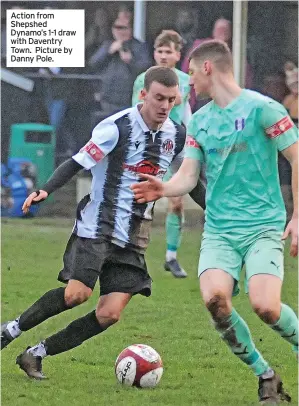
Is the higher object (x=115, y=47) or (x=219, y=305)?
(x=115, y=47)

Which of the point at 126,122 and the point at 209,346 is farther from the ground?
the point at 126,122

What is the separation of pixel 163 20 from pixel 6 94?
261cm

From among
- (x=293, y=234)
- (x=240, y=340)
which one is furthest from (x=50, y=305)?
(x=293, y=234)

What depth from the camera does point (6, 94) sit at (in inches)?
666

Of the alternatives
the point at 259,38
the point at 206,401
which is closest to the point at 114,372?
the point at 206,401

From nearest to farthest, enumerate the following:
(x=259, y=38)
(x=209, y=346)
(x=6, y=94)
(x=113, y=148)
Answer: (x=113, y=148)
(x=209, y=346)
(x=259, y=38)
(x=6, y=94)

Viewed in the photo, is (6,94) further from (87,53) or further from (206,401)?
(206,401)

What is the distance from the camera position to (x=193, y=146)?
6359 millimetres

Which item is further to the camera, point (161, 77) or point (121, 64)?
point (121, 64)

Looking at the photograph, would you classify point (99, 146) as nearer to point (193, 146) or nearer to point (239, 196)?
point (193, 146)

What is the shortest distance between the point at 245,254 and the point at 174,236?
521 cm

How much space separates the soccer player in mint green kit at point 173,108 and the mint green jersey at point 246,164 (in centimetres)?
460

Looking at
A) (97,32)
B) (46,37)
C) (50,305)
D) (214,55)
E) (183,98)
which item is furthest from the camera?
(97,32)

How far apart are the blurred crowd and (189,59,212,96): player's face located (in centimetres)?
857
